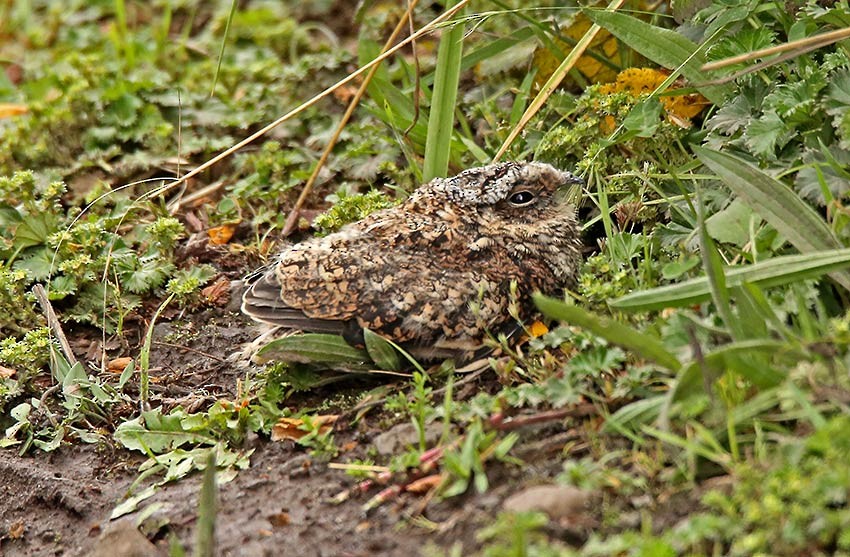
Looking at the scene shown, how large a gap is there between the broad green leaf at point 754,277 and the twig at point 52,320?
2.33 meters

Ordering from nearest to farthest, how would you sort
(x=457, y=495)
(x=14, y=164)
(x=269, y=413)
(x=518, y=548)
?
(x=518, y=548)
(x=457, y=495)
(x=269, y=413)
(x=14, y=164)

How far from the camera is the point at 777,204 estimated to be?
11.7 ft

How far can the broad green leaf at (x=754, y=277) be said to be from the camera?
327 centimetres

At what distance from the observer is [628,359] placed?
136 inches

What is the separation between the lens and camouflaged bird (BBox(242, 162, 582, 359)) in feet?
12.9

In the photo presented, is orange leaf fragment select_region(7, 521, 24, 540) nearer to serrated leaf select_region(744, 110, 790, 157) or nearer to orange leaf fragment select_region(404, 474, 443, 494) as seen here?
orange leaf fragment select_region(404, 474, 443, 494)

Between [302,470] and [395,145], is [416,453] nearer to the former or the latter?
[302,470]

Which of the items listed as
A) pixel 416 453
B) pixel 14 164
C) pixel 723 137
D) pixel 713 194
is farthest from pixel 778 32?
pixel 14 164

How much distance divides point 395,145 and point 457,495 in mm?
2575

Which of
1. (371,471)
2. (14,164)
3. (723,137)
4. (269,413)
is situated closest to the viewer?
(371,471)

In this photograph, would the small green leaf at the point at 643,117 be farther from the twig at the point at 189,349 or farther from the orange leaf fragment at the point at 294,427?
the twig at the point at 189,349

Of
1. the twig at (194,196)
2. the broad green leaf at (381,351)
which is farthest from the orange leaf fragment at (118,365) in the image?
the broad green leaf at (381,351)

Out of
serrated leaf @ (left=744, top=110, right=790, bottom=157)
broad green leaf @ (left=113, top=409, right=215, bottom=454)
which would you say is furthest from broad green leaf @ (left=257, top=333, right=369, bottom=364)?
serrated leaf @ (left=744, top=110, right=790, bottom=157)

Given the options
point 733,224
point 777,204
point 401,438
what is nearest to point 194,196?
point 401,438
